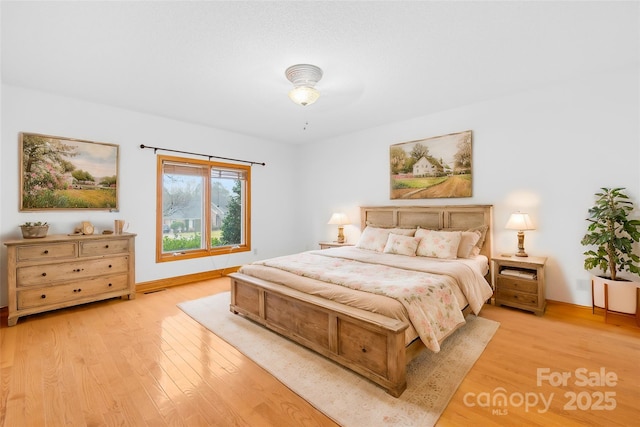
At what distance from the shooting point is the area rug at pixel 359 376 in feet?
5.66

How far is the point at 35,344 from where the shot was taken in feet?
8.48

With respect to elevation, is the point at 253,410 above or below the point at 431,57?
below

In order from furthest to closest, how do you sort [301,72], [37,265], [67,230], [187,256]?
[187,256] → [67,230] → [37,265] → [301,72]

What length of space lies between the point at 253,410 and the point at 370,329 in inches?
35.7

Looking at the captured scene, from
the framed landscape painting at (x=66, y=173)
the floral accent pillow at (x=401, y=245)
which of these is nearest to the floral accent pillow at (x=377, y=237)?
the floral accent pillow at (x=401, y=245)

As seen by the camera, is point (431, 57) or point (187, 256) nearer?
point (431, 57)

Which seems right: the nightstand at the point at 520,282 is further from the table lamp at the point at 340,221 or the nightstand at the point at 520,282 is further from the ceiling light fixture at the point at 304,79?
the ceiling light fixture at the point at 304,79

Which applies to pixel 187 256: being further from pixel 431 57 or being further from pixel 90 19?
pixel 431 57

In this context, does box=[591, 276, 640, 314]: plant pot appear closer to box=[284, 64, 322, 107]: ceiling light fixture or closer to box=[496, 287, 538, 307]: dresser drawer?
box=[496, 287, 538, 307]: dresser drawer

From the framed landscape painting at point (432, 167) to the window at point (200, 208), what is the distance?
2901 mm

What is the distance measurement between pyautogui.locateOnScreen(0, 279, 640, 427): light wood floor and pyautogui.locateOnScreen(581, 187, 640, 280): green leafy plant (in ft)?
2.08

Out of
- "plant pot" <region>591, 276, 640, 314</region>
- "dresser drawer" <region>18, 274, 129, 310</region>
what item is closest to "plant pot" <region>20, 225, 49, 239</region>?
"dresser drawer" <region>18, 274, 129, 310</region>

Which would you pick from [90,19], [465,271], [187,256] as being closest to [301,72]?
[90,19]

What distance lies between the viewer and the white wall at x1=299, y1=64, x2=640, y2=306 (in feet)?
9.90
